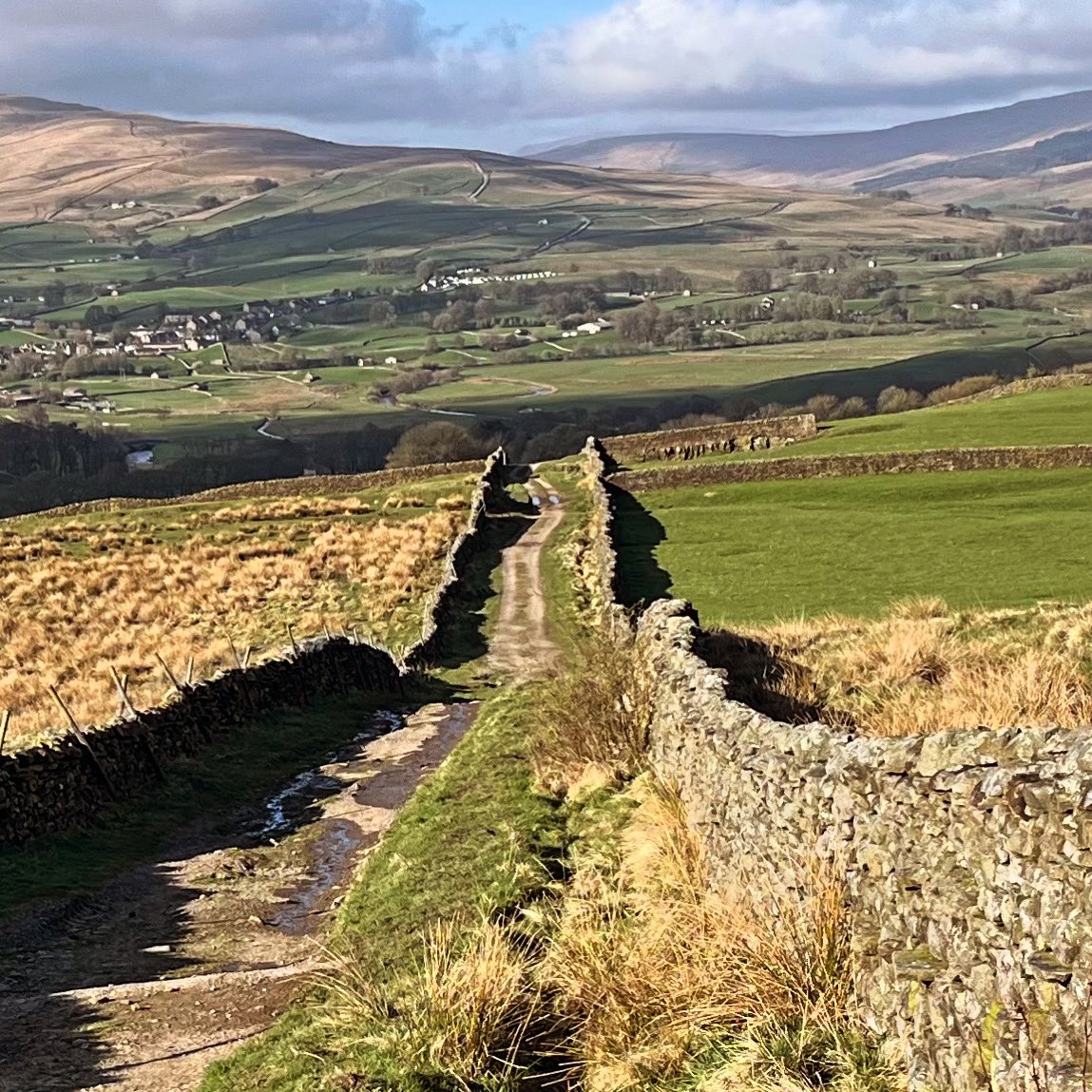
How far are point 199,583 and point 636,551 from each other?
56.6 feet

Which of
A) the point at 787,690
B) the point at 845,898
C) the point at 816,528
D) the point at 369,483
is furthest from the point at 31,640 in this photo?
Answer: the point at 845,898

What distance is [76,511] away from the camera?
238 feet

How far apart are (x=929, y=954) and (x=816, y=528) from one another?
3399 centimetres

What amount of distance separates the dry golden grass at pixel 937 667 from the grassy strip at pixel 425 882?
333 centimetres

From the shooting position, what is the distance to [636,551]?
1687 inches

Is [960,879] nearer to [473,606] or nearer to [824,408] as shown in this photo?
[473,606]

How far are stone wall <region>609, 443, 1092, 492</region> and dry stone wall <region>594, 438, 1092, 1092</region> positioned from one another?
131ft

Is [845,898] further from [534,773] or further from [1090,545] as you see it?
[1090,545]

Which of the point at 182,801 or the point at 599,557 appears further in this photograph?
the point at 599,557

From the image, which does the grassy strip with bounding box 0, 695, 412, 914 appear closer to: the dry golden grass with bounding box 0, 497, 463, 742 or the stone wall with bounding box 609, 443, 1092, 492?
the dry golden grass with bounding box 0, 497, 463, 742

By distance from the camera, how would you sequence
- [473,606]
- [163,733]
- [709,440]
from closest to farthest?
[163,733]
[473,606]
[709,440]

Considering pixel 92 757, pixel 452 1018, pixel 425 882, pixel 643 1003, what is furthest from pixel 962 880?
pixel 92 757

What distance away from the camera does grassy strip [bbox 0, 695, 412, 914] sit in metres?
16.2

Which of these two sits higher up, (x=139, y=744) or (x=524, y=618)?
(x=139, y=744)
